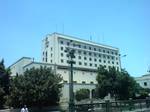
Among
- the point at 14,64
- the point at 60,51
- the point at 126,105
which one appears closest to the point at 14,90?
the point at 126,105

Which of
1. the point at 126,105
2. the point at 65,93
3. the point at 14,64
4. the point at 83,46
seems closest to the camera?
the point at 126,105

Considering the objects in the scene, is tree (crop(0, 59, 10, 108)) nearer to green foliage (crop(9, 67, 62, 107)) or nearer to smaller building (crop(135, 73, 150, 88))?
green foliage (crop(9, 67, 62, 107))

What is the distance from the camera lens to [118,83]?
179 ft

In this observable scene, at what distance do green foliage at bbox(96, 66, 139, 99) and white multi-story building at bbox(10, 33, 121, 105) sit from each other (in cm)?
2490

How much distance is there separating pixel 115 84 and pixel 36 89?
1892 cm

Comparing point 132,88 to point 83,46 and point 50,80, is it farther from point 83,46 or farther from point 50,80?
point 83,46

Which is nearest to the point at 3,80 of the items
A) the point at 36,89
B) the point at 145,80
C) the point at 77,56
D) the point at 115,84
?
the point at 36,89

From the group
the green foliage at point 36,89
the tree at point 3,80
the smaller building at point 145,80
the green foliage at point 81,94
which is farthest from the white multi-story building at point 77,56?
the green foliage at point 36,89

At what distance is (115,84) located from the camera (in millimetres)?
54562

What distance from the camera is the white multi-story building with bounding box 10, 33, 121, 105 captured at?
3280 inches

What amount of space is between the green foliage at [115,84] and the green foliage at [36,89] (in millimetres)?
13251

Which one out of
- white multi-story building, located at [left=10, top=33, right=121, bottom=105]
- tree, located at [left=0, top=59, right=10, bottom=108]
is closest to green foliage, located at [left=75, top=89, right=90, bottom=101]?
white multi-story building, located at [left=10, top=33, right=121, bottom=105]

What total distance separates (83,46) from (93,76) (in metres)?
21.3

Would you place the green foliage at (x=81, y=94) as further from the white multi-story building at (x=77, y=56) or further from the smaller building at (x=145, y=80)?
the smaller building at (x=145, y=80)
